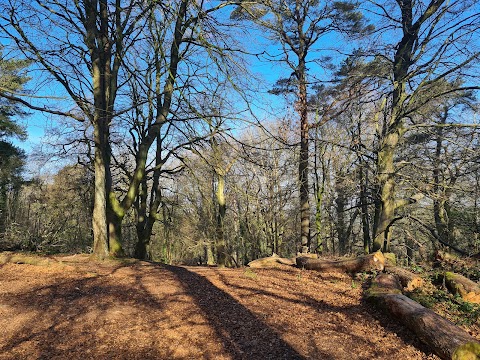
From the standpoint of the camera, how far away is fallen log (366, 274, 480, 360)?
3.36 m

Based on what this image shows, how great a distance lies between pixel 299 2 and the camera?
1146 cm

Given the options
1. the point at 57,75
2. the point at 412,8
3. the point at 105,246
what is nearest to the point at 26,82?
→ the point at 57,75

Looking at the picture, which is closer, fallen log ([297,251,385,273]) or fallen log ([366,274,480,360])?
fallen log ([366,274,480,360])

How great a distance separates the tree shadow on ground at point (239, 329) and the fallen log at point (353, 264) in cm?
298

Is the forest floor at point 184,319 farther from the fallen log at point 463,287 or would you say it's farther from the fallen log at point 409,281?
the fallen log at point 463,287

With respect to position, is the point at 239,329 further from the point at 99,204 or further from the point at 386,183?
the point at 386,183

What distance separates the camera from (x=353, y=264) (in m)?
7.46

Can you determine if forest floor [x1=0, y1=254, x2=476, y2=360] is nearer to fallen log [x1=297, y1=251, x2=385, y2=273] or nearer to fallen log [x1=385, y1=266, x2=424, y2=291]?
fallen log [x1=297, y1=251, x2=385, y2=273]

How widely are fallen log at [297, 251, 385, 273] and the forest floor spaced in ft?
2.23

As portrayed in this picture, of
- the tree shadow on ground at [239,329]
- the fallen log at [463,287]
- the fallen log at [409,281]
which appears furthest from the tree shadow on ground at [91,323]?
the fallen log at [463,287]

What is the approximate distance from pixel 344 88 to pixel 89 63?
7659 mm

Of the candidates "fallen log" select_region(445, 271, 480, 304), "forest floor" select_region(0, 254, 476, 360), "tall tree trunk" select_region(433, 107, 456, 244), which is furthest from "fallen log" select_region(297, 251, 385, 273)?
"tall tree trunk" select_region(433, 107, 456, 244)

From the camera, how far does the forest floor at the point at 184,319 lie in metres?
3.77

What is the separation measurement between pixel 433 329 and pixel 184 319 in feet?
10.1
